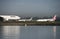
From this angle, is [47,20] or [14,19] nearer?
[47,20]

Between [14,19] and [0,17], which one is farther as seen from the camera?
[14,19]

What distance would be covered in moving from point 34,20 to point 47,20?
154cm

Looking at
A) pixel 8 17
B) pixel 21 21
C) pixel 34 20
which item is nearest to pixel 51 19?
pixel 34 20

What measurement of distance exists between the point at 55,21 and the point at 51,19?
880 millimetres

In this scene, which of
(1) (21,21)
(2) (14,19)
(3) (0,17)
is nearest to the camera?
(3) (0,17)

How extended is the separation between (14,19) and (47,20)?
4232mm

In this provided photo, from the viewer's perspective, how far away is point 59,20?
19891 mm

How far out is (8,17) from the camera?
71.1ft

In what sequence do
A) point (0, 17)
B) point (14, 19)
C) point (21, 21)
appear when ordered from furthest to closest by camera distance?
1. point (14, 19)
2. point (21, 21)
3. point (0, 17)

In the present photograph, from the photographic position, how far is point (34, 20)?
21.0 meters

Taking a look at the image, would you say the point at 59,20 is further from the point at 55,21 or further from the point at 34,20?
the point at 34,20

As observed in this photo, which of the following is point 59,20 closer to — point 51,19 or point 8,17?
point 51,19

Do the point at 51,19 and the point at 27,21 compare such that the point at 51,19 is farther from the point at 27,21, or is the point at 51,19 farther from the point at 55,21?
the point at 27,21

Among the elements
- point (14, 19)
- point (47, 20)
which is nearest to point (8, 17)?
point (14, 19)
